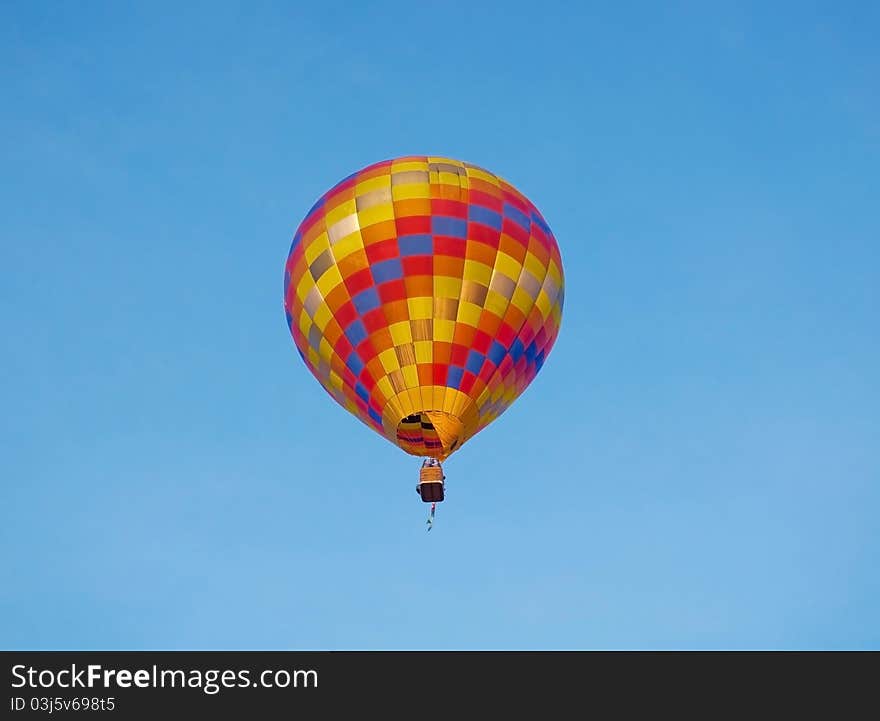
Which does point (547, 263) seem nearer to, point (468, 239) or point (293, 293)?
point (468, 239)

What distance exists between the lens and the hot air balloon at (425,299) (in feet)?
105

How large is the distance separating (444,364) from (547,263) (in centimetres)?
343

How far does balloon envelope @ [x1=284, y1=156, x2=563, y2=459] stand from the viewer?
32000mm

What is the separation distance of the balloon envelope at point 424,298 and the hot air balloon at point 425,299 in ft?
0.08

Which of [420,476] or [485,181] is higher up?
[485,181]

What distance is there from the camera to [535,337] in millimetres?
33438

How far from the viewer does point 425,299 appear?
1267 inches

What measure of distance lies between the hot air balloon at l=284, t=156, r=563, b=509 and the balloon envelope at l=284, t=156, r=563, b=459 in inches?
1.0

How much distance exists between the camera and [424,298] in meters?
32.2

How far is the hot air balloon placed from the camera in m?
32.0

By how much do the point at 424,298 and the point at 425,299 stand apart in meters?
0.04
